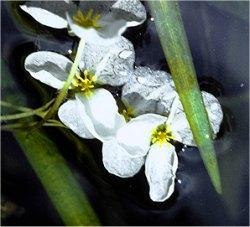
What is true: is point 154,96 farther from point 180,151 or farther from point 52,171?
point 52,171

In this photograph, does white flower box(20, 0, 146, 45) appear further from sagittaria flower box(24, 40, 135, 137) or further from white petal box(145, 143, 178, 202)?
white petal box(145, 143, 178, 202)

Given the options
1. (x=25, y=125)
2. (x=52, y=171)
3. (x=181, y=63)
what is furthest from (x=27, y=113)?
(x=181, y=63)

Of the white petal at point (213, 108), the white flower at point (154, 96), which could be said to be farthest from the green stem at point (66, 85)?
the white petal at point (213, 108)

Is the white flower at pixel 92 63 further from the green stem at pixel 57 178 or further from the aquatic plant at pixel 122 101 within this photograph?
the green stem at pixel 57 178

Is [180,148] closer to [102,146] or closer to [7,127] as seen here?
[102,146]

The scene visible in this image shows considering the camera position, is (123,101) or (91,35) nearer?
(91,35)

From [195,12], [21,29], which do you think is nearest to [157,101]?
[195,12]
